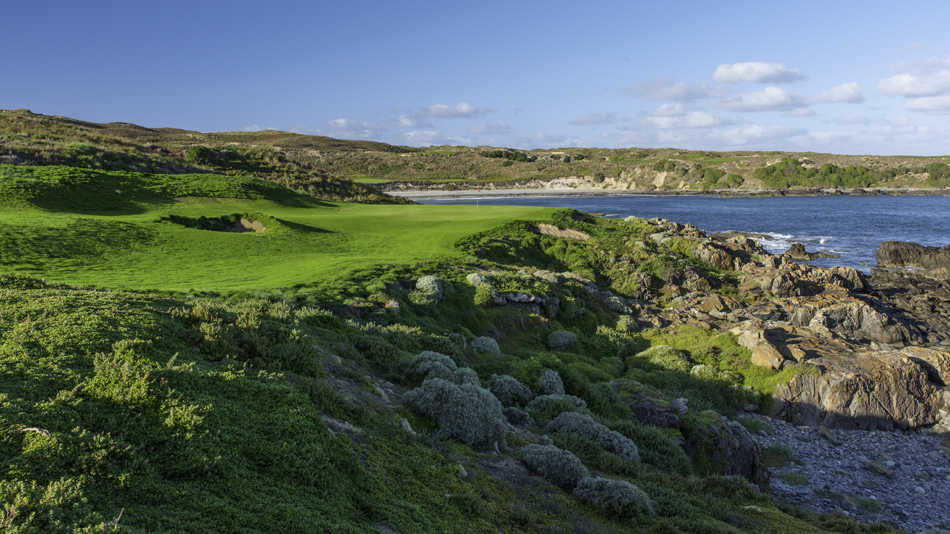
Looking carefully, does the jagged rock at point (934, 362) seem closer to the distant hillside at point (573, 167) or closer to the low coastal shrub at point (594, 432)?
the low coastal shrub at point (594, 432)

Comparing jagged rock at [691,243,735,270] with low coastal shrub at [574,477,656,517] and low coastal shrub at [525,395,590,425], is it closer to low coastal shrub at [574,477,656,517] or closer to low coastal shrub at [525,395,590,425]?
low coastal shrub at [525,395,590,425]

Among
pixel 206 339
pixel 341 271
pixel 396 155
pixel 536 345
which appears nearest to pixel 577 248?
pixel 536 345

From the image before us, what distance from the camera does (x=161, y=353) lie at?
517 centimetres

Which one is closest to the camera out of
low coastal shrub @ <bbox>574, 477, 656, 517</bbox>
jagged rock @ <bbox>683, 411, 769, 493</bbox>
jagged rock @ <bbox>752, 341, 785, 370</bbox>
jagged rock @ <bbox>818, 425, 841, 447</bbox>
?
low coastal shrub @ <bbox>574, 477, 656, 517</bbox>

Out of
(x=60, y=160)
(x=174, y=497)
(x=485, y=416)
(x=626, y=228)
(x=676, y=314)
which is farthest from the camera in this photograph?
(x=626, y=228)

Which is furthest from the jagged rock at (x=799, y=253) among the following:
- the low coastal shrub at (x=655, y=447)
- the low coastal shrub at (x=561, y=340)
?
the low coastal shrub at (x=655, y=447)

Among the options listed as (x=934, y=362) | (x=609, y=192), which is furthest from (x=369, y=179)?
(x=934, y=362)

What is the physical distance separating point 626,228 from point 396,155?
110599 mm

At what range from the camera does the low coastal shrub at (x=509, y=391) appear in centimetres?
977

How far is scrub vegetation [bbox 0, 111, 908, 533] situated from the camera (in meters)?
3.63

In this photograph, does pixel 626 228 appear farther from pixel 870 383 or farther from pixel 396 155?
pixel 396 155

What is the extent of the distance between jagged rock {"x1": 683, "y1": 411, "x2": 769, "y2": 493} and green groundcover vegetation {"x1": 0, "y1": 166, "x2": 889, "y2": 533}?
149 mm

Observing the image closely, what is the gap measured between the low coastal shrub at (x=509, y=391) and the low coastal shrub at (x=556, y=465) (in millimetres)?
2793

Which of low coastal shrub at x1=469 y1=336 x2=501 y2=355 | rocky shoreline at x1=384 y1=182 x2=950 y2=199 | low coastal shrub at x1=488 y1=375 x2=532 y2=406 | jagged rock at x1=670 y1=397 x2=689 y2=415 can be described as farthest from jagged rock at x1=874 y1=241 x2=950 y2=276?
rocky shoreline at x1=384 y1=182 x2=950 y2=199
